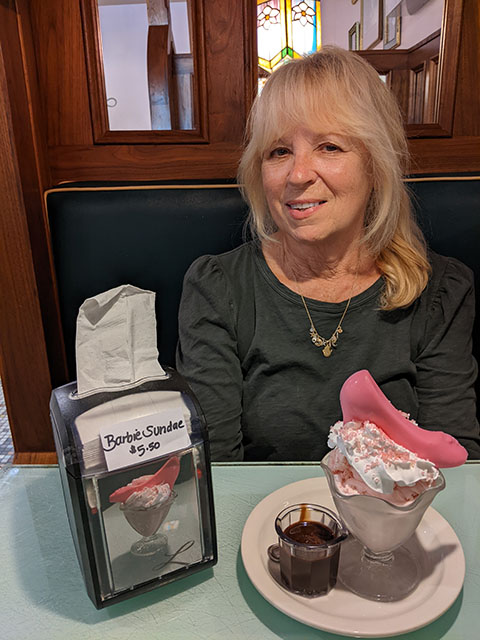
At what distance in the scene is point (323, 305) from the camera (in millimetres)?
1133

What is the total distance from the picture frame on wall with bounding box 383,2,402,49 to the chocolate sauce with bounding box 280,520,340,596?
1.42 m

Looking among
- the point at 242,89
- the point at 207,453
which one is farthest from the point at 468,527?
the point at 242,89

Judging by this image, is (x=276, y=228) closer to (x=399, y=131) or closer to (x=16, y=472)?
(x=399, y=131)

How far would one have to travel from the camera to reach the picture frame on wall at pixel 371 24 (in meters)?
1.46

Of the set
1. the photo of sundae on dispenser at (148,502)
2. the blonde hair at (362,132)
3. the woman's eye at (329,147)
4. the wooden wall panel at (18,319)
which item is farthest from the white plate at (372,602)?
the wooden wall panel at (18,319)

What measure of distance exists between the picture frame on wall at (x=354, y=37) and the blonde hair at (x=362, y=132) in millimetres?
471

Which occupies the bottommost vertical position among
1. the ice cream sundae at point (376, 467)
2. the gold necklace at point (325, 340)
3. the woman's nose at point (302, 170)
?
the gold necklace at point (325, 340)

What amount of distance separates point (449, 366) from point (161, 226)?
0.78 meters

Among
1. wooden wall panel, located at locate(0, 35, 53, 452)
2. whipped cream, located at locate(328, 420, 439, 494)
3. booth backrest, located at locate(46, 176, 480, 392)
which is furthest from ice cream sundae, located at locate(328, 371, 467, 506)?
wooden wall panel, located at locate(0, 35, 53, 452)

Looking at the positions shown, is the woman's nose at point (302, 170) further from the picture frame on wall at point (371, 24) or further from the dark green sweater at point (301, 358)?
the picture frame on wall at point (371, 24)

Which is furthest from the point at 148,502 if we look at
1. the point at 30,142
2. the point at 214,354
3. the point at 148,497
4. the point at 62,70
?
the point at 62,70

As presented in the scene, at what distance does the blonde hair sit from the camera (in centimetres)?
102

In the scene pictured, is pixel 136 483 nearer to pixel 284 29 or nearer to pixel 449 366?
pixel 449 366

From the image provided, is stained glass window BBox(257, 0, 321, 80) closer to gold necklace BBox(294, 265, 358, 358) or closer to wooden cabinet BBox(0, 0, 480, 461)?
wooden cabinet BBox(0, 0, 480, 461)
